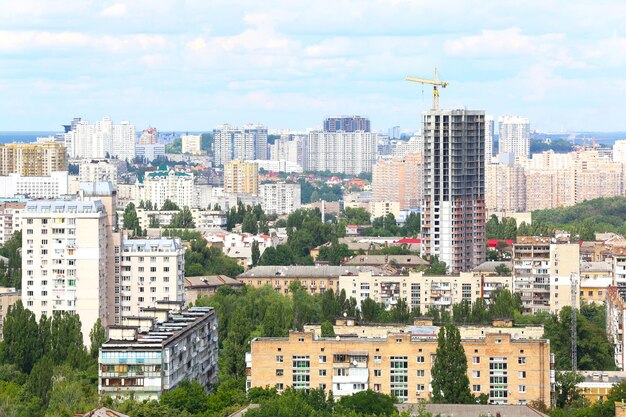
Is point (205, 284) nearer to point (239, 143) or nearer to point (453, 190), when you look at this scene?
point (453, 190)

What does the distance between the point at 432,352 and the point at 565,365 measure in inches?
237

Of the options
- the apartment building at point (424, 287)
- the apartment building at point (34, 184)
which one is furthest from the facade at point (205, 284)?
the apartment building at point (34, 184)

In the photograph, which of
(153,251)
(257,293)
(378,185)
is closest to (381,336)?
(153,251)

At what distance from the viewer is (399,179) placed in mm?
121438

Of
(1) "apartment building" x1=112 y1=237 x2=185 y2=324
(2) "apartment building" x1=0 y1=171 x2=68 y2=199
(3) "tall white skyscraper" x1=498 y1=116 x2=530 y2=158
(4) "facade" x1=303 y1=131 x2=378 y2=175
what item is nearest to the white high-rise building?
(4) "facade" x1=303 y1=131 x2=378 y2=175

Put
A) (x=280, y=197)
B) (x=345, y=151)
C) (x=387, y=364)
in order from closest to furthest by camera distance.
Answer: (x=387, y=364), (x=280, y=197), (x=345, y=151)

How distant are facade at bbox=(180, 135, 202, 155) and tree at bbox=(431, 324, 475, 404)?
15587 centimetres

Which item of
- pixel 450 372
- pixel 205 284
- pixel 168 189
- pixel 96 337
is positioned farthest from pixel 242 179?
pixel 450 372

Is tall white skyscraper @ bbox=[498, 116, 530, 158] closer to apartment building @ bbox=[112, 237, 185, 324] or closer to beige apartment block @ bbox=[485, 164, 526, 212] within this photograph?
beige apartment block @ bbox=[485, 164, 526, 212]

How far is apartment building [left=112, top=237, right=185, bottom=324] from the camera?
4541 cm

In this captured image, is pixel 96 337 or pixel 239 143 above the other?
pixel 239 143

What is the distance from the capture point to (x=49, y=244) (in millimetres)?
44250

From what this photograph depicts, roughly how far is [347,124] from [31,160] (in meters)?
72.1

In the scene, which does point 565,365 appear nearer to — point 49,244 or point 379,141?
point 49,244
